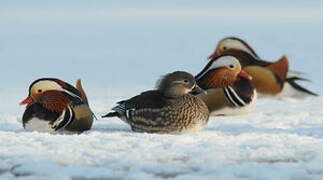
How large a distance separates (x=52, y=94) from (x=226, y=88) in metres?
2.16

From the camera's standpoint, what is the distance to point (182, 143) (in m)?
5.36

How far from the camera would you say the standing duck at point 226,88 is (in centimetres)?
839

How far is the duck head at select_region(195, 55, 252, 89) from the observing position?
28.1 ft

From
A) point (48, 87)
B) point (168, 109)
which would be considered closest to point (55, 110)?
point (48, 87)

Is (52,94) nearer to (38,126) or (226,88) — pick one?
(38,126)

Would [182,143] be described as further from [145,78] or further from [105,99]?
[145,78]

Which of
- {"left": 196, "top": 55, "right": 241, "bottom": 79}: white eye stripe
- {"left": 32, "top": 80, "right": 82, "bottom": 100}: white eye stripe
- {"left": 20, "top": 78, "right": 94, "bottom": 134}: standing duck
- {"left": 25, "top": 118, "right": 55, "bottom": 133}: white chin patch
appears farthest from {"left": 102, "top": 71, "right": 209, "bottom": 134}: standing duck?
{"left": 196, "top": 55, "right": 241, "bottom": 79}: white eye stripe

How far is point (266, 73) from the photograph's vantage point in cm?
1033

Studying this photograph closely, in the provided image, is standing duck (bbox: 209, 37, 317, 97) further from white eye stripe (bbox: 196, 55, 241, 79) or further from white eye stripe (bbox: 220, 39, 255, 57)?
white eye stripe (bbox: 196, 55, 241, 79)

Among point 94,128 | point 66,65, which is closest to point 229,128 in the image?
point 94,128

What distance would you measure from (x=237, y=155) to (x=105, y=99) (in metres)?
4.99

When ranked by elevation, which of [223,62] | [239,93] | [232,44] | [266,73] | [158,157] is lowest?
[158,157]

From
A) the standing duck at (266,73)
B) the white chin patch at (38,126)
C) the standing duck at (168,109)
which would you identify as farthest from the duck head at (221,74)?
the white chin patch at (38,126)

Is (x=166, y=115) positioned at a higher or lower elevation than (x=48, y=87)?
lower
